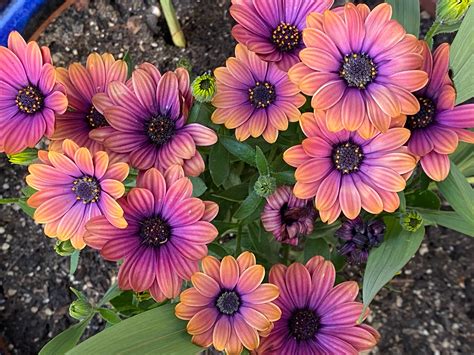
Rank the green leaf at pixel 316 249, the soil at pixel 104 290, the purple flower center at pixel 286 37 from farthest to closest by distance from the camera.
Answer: the soil at pixel 104 290
the green leaf at pixel 316 249
the purple flower center at pixel 286 37

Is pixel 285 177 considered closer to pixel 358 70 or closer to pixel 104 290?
pixel 358 70

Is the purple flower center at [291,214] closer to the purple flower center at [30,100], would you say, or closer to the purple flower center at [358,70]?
the purple flower center at [358,70]

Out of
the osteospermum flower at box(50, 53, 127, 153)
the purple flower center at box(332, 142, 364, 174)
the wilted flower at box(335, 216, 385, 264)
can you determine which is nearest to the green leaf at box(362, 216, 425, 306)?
the wilted flower at box(335, 216, 385, 264)

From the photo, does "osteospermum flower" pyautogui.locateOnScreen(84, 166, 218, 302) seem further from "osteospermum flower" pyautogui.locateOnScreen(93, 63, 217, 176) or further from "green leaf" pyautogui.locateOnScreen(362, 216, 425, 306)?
"green leaf" pyautogui.locateOnScreen(362, 216, 425, 306)

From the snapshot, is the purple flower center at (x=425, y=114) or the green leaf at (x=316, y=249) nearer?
the purple flower center at (x=425, y=114)

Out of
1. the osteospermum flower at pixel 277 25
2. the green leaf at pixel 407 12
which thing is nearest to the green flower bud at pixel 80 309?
the osteospermum flower at pixel 277 25

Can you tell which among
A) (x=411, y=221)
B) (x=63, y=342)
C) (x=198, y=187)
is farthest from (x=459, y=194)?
(x=63, y=342)
